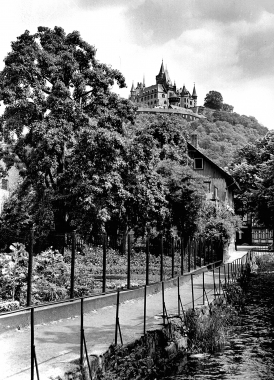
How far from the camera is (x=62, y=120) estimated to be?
28016mm

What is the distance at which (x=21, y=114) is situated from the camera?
28953 mm

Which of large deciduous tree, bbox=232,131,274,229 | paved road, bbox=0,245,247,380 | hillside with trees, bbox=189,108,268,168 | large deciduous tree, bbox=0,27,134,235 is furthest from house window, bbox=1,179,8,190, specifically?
hillside with trees, bbox=189,108,268,168

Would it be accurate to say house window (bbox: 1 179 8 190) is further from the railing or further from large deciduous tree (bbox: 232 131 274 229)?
large deciduous tree (bbox: 232 131 274 229)

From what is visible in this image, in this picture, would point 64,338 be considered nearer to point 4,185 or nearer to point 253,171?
point 4,185

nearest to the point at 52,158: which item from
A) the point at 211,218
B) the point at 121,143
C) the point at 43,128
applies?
the point at 43,128

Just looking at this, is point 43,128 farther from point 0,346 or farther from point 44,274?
point 0,346

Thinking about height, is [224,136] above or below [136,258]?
above

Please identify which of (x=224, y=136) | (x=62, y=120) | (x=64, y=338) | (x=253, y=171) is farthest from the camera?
(x=224, y=136)

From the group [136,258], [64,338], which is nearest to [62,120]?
[136,258]

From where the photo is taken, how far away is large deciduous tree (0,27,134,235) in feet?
89.9

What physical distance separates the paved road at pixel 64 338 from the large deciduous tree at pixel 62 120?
12.5 meters

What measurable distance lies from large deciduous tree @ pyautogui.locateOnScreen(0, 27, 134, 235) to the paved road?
12.5 m

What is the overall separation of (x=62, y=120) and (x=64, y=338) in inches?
756

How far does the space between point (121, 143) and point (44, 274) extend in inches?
524
